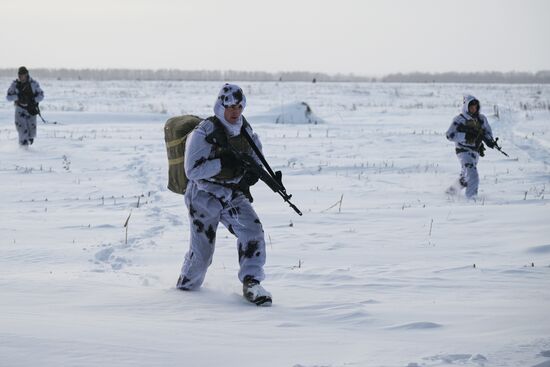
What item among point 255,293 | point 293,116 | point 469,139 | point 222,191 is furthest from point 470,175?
point 293,116

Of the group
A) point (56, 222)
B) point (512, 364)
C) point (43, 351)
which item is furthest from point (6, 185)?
point (512, 364)

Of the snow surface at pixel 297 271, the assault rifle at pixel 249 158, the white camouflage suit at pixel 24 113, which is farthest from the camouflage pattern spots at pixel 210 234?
the white camouflage suit at pixel 24 113

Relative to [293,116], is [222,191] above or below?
below

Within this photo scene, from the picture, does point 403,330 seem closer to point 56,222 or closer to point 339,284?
point 339,284

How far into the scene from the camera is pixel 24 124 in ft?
42.9

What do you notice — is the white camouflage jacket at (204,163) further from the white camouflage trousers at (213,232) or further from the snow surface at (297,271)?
the snow surface at (297,271)

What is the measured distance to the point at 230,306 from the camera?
13.5 ft

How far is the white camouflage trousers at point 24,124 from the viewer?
12.8 m

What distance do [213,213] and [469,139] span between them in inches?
250

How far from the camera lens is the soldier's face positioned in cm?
433

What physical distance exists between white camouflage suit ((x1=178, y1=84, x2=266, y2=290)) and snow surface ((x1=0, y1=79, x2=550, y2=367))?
261 millimetres

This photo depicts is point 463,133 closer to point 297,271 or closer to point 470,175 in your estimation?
point 470,175

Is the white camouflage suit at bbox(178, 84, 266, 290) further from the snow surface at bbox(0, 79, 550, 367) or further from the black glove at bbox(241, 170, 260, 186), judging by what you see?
the snow surface at bbox(0, 79, 550, 367)

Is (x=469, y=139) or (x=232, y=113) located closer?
(x=232, y=113)
